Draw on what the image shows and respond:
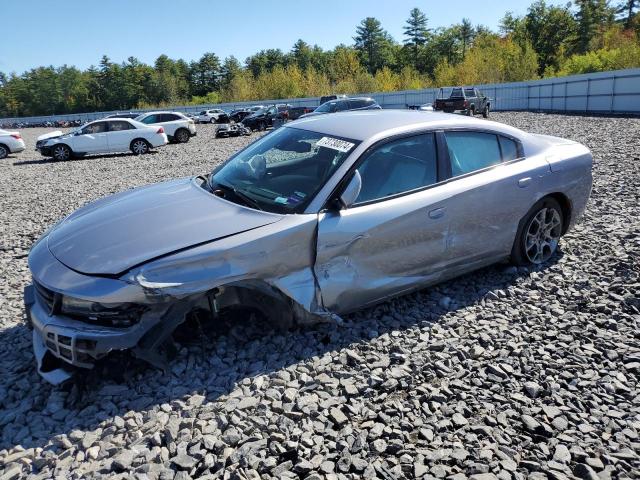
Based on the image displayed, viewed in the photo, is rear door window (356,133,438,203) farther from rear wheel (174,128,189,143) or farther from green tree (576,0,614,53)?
green tree (576,0,614,53)

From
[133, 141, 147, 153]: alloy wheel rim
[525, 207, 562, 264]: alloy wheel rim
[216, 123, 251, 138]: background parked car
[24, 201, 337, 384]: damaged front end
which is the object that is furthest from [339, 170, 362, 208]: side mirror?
[216, 123, 251, 138]: background parked car

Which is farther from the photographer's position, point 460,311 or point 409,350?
point 460,311

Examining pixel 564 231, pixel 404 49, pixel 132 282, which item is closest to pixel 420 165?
pixel 564 231

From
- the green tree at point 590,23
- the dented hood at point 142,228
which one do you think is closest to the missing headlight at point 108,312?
the dented hood at point 142,228

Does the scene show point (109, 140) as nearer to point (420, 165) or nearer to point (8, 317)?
point (8, 317)

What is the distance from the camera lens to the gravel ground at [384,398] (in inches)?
101

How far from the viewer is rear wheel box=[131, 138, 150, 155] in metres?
19.1

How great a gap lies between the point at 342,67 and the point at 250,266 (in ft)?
282

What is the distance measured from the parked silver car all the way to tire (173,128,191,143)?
20.0m

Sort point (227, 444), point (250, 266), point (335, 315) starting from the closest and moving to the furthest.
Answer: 1. point (227, 444)
2. point (250, 266)
3. point (335, 315)

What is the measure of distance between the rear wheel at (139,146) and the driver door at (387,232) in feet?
55.9

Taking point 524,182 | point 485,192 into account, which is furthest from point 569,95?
point 485,192

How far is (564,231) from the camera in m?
5.05

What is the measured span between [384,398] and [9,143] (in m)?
21.1
